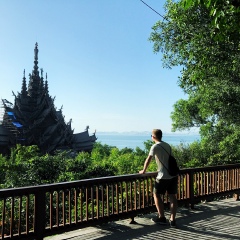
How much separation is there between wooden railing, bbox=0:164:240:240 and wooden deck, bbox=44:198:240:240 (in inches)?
8.5

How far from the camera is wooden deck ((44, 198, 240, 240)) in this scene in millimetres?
6047

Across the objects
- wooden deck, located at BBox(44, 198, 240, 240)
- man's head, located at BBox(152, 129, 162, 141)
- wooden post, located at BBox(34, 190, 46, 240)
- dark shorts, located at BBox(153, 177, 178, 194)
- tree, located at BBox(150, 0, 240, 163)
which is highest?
tree, located at BBox(150, 0, 240, 163)

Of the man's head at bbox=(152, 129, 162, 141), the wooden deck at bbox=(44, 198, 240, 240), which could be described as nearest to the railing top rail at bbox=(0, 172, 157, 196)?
the wooden deck at bbox=(44, 198, 240, 240)

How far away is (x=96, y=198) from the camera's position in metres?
6.55

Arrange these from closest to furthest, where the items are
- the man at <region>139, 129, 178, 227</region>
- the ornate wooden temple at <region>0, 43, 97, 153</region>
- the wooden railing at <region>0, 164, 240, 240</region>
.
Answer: the wooden railing at <region>0, 164, 240, 240</region>, the man at <region>139, 129, 178, 227</region>, the ornate wooden temple at <region>0, 43, 97, 153</region>

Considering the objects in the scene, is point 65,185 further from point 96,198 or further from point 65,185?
point 96,198

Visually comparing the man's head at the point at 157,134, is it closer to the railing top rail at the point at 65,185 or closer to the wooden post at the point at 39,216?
the railing top rail at the point at 65,185

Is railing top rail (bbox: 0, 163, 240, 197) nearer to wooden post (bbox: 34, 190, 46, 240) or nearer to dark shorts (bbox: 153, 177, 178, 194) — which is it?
wooden post (bbox: 34, 190, 46, 240)

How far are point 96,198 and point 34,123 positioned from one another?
4805 centimetres

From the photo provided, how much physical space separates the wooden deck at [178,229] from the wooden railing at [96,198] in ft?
0.71

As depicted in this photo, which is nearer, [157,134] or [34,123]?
[157,134]

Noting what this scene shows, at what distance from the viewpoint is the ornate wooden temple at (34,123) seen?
51500 mm

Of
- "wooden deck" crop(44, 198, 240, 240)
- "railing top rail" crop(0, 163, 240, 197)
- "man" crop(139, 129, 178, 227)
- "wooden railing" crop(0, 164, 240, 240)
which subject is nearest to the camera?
"railing top rail" crop(0, 163, 240, 197)

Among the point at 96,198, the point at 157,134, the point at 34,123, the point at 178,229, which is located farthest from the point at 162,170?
the point at 34,123
